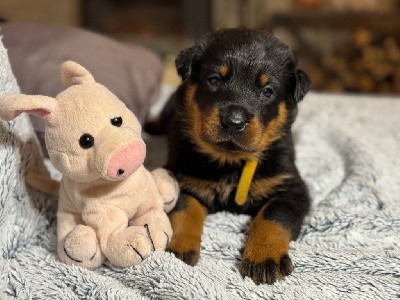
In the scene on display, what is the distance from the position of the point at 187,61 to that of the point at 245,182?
389mm

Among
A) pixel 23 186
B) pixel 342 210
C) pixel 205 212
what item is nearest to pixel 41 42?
pixel 23 186

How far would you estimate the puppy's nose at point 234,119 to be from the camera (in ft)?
4.52

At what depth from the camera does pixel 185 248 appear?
1.28 m

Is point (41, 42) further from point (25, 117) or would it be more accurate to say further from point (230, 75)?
point (230, 75)

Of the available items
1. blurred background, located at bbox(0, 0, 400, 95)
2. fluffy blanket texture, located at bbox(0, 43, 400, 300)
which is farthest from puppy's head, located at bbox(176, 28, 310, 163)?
blurred background, located at bbox(0, 0, 400, 95)

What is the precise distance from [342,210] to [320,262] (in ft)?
0.93

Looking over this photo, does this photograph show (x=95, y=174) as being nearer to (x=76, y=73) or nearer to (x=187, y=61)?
(x=76, y=73)

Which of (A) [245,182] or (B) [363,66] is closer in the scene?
(A) [245,182]

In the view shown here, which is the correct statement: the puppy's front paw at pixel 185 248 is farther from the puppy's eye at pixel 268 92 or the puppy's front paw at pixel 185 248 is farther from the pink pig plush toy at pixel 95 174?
the puppy's eye at pixel 268 92

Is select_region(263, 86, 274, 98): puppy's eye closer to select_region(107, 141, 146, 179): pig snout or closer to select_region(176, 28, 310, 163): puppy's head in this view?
select_region(176, 28, 310, 163): puppy's head

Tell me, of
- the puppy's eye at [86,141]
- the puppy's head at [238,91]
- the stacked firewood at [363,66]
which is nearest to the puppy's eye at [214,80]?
the puppy's head at [238,91]

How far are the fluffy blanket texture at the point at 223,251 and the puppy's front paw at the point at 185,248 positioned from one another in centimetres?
2

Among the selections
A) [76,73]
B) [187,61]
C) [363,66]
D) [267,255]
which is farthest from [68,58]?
[363,66]

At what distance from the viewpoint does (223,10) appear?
502 cm
